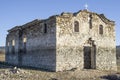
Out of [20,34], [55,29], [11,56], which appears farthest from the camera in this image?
[11,56]

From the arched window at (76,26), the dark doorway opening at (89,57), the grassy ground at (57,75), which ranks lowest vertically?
the grassy ground at (57,75)

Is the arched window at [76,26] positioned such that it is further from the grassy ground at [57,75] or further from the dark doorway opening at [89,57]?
the grassy ground at [57,75]

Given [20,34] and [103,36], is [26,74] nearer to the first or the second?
[103,36]

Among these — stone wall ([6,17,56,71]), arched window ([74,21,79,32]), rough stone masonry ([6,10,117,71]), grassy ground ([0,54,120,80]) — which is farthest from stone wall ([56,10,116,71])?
grassy ground ([0,54,120,80])

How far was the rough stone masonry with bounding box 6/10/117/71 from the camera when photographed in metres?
25.8

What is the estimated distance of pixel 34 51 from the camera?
29891 mm

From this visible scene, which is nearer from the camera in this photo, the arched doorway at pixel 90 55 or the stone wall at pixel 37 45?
the stone wall at pixel 37 45

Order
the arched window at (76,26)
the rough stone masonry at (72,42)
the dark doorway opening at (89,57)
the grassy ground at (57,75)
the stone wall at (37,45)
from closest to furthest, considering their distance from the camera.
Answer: the grassy ground at (57,75), the rough stone masonry at (72,42), the stone wall at (37,45), the arched window at (76,26), the dark doorway opening at (89,57)

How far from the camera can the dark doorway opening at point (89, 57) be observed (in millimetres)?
27481

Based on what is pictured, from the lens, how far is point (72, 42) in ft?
86.7

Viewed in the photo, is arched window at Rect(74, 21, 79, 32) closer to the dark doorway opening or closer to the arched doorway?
the arched doorway

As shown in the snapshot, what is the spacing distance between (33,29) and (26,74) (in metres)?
7.94

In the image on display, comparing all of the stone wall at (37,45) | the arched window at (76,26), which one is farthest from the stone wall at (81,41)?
the stone wall at (37,45)

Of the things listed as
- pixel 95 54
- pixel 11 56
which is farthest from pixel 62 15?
pixel 11 56
